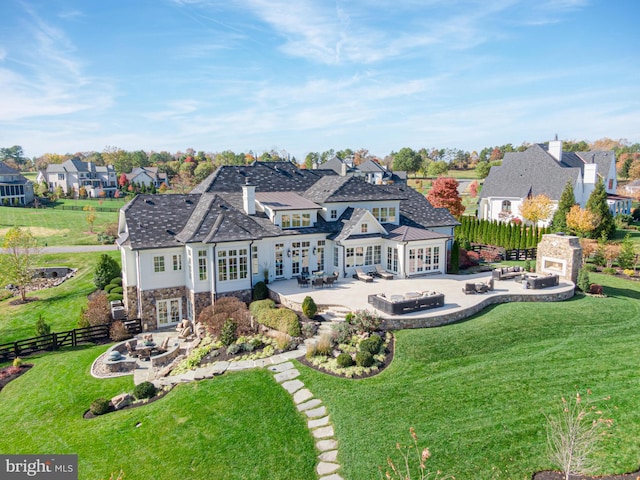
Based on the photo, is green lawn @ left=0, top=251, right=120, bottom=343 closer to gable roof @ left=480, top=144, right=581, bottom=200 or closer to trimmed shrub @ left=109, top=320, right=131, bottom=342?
trimmed shrub @ left=109, top=320, right=131, bottom=342

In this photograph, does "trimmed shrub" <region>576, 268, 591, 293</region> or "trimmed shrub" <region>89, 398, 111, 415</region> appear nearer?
"trimmed shrub" <region>89, 398, 111, 415</region>

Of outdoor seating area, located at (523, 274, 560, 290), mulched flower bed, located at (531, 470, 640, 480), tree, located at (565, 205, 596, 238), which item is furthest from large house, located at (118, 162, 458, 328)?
tree, located at (565, 205, 596, 238)

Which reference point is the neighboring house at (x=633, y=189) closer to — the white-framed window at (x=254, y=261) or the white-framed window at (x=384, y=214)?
the white-framed window at (x=384, y=214)

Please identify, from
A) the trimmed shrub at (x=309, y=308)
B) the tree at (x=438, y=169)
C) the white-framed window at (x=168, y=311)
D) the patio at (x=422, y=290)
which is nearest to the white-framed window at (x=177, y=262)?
the white-framed window at (x=168, y=311)

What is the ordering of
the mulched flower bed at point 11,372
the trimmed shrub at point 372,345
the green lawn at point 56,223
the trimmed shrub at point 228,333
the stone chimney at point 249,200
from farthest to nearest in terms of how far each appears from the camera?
the green lawn at point 56,223 < the stone chimney at point 249,200 < the trimmed shrub at point 228,333 < the mulched flower bed at point 11,372 < the trimmed shrub at point 372,345

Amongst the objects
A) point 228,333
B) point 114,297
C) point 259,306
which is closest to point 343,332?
point 228,333

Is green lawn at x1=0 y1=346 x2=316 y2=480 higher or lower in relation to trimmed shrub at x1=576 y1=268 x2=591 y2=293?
lower
